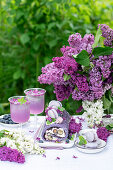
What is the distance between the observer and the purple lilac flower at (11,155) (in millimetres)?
1207

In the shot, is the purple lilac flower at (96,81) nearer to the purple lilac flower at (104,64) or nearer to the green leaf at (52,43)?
the purple lilac flower at (104,64)

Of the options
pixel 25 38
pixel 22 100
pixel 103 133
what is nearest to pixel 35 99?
pixel 22 100

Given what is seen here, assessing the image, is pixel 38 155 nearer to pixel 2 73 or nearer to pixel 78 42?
pixel 78 42

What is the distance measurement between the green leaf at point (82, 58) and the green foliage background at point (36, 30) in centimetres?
146

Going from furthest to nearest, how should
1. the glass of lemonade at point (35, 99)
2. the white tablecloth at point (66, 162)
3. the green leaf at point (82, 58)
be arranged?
Answer: the glass of lemonade at point (35, 99) < the green leaf at point (82, 58) < the white tablecloth at point (66, 162)

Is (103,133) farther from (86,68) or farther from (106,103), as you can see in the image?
(86,68)

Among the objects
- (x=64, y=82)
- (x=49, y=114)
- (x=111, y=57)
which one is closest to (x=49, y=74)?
(x=64, y=82)

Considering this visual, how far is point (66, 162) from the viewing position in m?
1.23

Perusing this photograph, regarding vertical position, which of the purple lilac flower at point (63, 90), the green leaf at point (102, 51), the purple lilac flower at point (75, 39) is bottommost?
the purple lilac flower at point (63, 90)

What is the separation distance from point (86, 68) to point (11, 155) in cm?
57

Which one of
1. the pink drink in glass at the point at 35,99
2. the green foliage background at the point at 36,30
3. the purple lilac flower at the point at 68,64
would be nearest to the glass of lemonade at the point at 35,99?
the pink drink in glass at the point at 35,99

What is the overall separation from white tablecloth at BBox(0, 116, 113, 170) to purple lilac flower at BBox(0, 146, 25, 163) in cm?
2

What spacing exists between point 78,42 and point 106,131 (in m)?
0.51

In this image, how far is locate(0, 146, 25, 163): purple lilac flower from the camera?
1.21 metres
